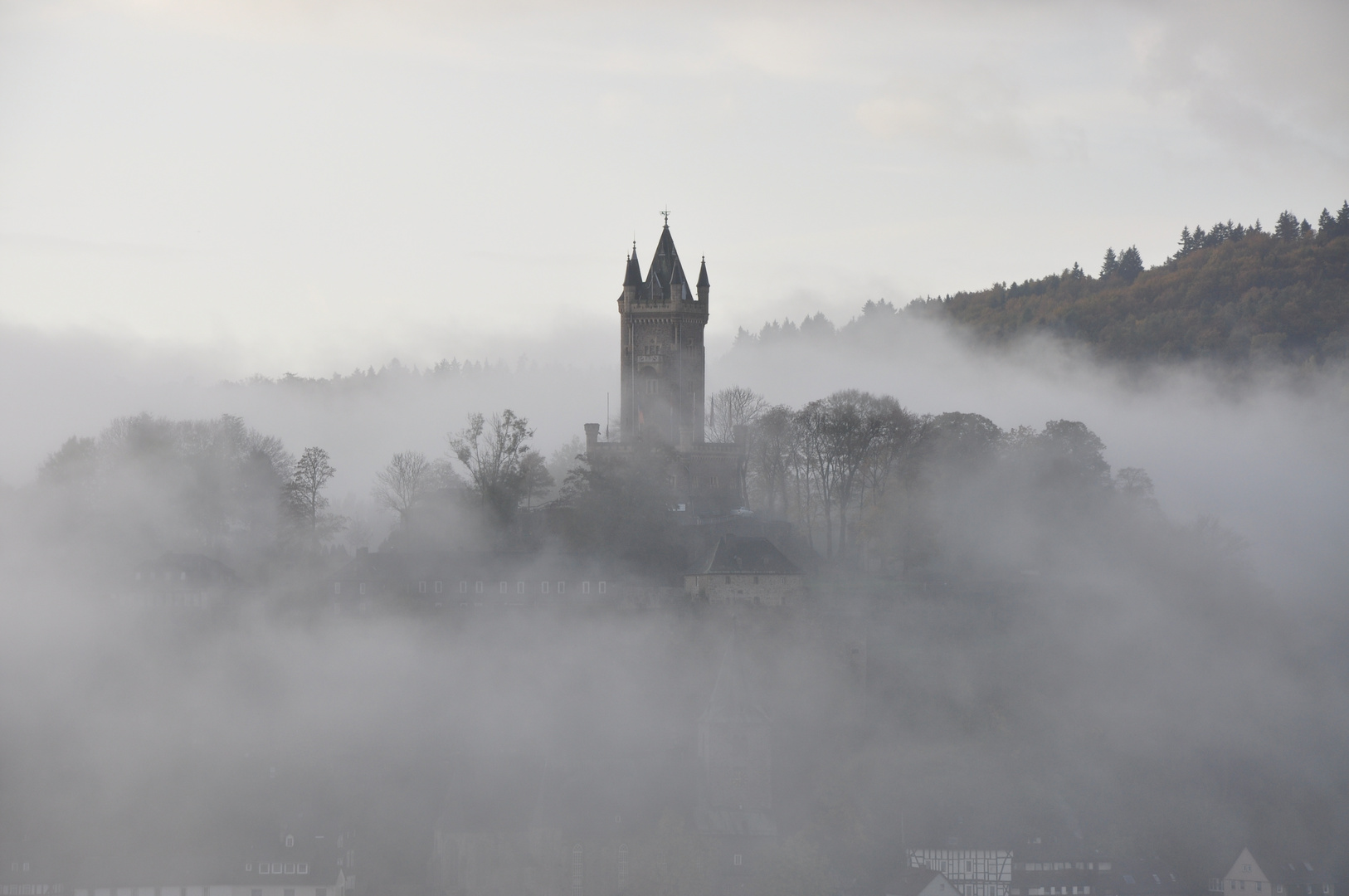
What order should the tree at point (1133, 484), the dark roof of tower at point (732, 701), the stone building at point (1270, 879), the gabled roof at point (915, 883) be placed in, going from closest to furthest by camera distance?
the gabled roof at point (915, 883) → the dark roof of tower at point (732, 701) → the stone building at point (1270, 879) → the tree at point (1133, 484)

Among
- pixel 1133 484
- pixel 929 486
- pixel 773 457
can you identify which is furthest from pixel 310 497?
pixel 1133 484

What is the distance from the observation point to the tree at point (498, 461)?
71438mm

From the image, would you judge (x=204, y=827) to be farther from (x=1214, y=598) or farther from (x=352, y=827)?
(x=1214, y=598)

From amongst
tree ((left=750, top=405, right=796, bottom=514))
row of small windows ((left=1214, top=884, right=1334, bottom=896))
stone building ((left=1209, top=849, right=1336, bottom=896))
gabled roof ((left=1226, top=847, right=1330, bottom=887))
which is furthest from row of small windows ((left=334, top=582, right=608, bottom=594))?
gabled roof ((left=1226, top=847, right=1330, bottom=887))

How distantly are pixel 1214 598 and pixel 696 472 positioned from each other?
75.5 feet

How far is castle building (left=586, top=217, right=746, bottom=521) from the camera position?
76125mm

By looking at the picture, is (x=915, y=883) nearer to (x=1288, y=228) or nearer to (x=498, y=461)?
(x=498, y=461)

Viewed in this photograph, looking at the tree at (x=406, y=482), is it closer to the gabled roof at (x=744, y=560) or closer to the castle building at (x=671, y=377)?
the castle building at (x=671, y=377)

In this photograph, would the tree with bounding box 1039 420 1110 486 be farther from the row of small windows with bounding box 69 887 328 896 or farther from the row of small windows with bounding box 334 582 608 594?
the row of small windows with bounding box 69 887 328 896

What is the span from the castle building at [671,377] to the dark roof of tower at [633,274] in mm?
38

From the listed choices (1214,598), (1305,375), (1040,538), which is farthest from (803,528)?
(1305,375)

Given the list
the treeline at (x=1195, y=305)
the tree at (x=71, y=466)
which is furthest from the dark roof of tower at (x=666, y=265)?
the treeline at (x=1195, y=305)

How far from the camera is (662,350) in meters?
78.9

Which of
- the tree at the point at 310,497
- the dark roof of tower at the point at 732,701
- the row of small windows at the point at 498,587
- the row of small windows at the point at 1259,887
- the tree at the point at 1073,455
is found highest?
the tree at the point at 1073,455
